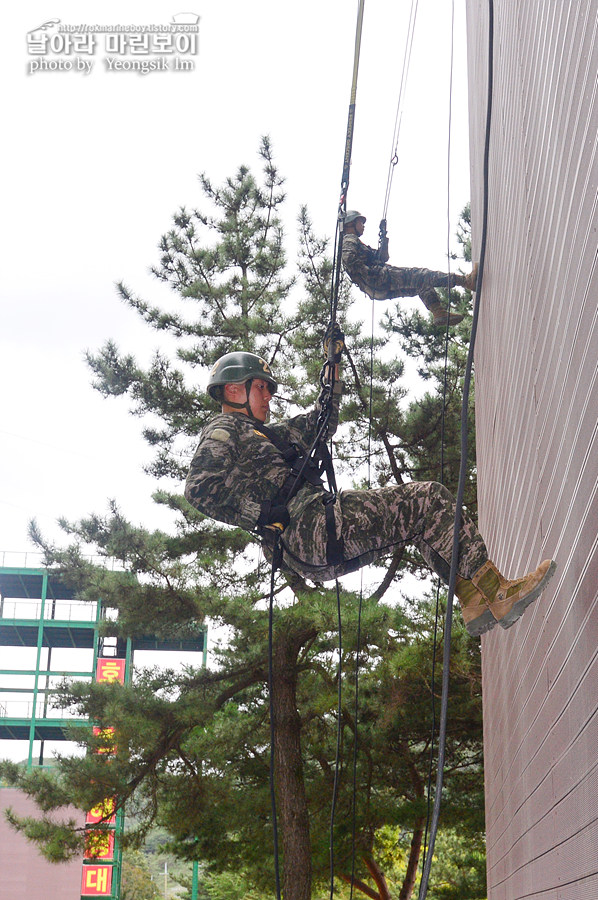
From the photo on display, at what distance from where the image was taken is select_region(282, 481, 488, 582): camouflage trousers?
364 centimetres

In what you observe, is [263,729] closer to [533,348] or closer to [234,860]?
[234,860]

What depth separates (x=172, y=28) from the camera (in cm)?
1505

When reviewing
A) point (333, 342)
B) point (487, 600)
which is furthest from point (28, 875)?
point (487, 600)

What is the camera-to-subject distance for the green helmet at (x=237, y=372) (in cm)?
440

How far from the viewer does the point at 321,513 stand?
3744 millimetres

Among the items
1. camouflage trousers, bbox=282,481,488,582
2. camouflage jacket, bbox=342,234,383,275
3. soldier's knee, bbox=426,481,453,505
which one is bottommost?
camouflage trousers, bbox=282,481,488,582

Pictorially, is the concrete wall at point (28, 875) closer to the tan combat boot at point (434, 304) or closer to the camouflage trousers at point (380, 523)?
the tan combat boot at point (434, 304)

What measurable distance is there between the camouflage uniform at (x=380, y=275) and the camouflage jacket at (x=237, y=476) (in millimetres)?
3625

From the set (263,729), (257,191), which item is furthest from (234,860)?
(257,191)

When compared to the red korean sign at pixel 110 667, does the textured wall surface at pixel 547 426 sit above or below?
below

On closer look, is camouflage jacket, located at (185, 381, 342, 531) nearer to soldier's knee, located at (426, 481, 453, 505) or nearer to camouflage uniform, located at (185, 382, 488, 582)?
camouflage uniform, located at (185, 382, 488, 582)

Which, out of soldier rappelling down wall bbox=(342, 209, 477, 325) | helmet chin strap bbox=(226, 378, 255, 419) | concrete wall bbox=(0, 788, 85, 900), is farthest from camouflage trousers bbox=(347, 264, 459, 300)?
concrete wall bbox=(0, 788, 85, 900)

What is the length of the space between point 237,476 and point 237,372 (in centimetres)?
69

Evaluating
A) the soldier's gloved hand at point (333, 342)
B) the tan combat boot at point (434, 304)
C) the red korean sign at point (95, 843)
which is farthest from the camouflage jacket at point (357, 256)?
the red korean sign at point (95, 843)
